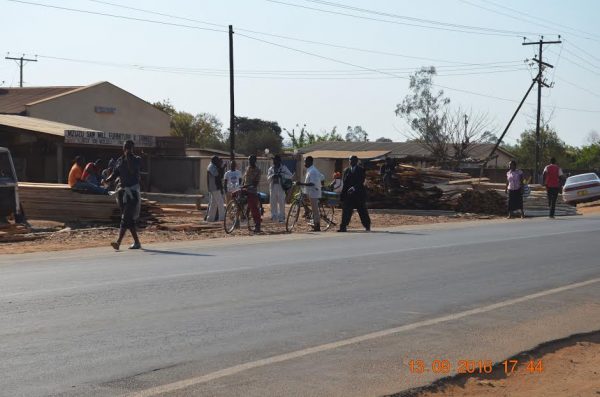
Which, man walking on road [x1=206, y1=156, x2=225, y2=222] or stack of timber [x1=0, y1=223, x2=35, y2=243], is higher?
man walking on road [x1=206, y1=156, x2=225, y2=222]

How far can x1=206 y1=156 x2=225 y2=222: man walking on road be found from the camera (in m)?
21.9

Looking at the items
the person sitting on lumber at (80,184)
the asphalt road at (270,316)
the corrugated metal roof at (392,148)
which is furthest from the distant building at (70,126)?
the corrugated metal roof at (392,148)

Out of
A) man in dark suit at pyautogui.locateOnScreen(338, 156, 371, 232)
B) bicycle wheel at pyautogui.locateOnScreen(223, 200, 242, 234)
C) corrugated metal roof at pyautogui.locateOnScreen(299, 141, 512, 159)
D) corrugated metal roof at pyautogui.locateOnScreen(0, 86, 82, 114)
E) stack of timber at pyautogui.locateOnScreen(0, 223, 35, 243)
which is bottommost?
stack of timber at pyautogui.locateOnScreen(0, 223, 35, 243)

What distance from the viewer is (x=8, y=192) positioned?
19234mm

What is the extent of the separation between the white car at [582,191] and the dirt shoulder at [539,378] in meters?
32.0

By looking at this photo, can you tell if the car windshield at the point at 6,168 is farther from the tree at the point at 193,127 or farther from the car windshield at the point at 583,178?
the tree at the point at 193,127

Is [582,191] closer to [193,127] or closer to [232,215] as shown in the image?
[232,215]

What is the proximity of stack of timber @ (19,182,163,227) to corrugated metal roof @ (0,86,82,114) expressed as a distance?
2551 cm

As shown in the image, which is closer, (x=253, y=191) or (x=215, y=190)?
(x=253, y=191)

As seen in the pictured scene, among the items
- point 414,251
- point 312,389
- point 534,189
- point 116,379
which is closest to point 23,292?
point 116,379

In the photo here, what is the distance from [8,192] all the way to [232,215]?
16.2 feet

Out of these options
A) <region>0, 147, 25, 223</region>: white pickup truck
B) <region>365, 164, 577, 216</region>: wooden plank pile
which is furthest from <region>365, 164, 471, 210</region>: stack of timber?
<region>0, 147, 25, 223</region>: white pickup truck
